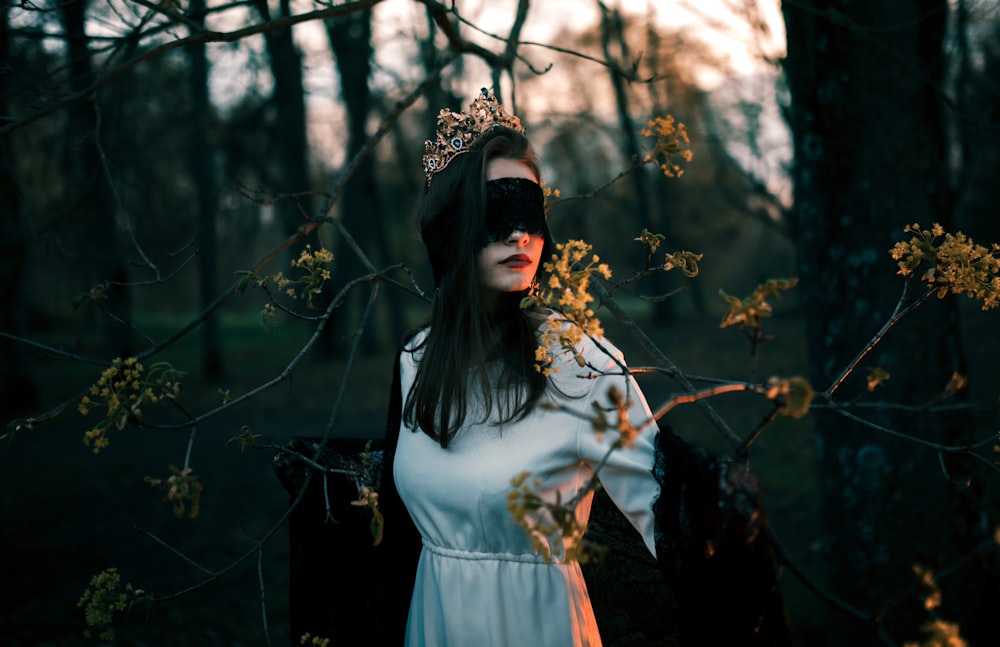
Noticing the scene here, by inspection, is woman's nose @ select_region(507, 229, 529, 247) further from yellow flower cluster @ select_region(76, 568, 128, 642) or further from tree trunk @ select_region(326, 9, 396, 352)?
tree trunk @ select_region(326, 9, 396, 352)

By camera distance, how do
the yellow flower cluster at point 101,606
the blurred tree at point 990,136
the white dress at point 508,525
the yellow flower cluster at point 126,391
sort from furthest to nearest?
the blurred tree at point 990,136
the white dress at point 508,525
the yellow flower cluster at point 101,606
the yellow flower cluster at point 126,391

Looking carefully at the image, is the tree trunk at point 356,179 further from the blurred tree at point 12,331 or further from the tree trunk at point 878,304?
the tree trunk at point 878,304

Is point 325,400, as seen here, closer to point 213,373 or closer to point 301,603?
point 213,373

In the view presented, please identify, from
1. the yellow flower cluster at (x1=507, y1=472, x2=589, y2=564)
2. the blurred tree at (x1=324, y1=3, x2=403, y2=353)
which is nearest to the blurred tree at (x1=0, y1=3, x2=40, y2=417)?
the blurred tree at (x1=324, y1=3, x2=403, y2=353)

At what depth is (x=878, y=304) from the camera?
313cm

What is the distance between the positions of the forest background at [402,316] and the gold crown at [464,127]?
405 millimetres

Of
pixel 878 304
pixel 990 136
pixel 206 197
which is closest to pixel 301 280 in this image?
pixel 878 304

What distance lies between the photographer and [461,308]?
229cm

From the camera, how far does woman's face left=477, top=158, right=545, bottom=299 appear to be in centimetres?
217

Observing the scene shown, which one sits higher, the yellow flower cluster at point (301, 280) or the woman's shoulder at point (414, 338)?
the yellow flower cluster at point (301, 280)

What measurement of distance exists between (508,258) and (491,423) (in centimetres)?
49

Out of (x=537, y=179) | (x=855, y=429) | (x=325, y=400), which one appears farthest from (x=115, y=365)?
(x=325, y=400)

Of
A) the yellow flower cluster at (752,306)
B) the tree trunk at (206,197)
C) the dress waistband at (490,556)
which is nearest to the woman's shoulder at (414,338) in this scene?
the dress waistband at (490,556)

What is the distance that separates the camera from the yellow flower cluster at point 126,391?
1.63 m
